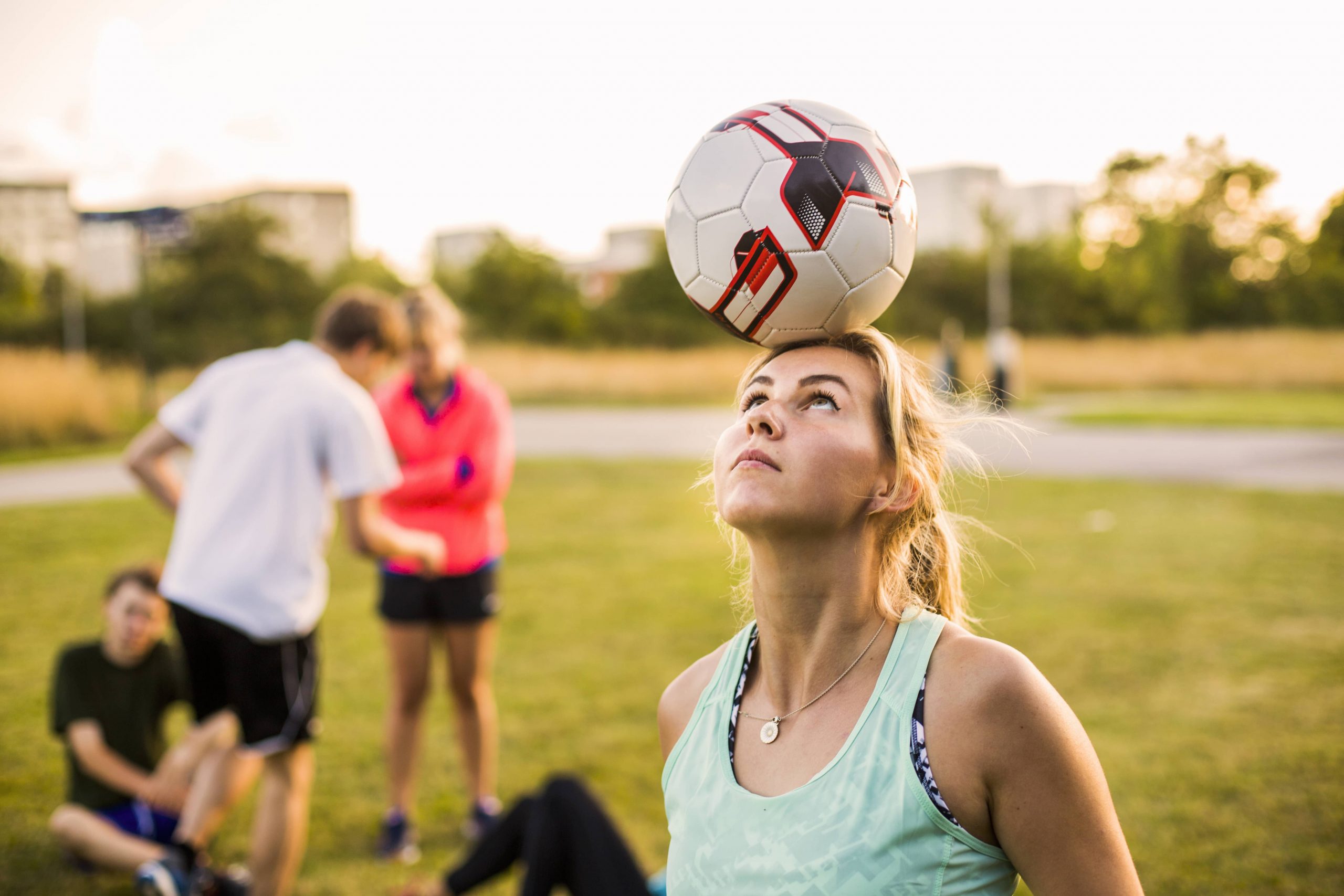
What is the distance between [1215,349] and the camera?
33188mm

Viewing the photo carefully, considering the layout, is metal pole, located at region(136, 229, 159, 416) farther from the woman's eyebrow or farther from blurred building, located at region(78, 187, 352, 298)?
the woman's eyebrow

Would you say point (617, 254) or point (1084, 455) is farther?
point (617, 254)

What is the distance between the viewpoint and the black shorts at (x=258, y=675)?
3391mm

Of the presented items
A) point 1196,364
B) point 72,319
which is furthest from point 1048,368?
point 72,319

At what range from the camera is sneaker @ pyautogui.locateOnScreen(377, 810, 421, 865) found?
4.18 meters

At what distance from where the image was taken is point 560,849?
2961mm

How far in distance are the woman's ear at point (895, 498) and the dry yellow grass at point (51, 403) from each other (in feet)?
65.9

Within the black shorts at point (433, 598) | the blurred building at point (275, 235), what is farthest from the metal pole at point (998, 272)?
the black shorts at point (433, 598)

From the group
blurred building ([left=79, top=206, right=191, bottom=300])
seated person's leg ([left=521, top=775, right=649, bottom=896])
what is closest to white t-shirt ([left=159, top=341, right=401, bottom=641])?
seated person's leg ([left=521, top=775, right=649, bottom=896])

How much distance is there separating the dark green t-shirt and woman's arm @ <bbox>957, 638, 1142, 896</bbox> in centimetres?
383

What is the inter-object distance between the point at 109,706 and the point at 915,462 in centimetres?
384

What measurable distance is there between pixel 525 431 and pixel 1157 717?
17.7 m

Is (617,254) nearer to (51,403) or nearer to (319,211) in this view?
(319,211)

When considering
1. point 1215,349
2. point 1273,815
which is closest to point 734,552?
point 1273,815
